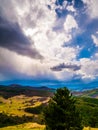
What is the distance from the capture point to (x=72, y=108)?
54.6 meters

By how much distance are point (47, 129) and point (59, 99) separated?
22.3 feet

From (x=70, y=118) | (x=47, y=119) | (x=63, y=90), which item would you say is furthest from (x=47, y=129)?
(x=63, y=90)

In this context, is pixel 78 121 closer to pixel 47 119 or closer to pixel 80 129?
pixel 80 129

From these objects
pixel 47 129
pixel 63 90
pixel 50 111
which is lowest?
pixel 47 129

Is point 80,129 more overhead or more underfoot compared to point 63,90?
more underfoot

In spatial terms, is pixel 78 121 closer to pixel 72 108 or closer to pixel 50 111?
pixel 72 108

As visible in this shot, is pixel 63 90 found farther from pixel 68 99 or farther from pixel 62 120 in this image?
pixel 62 120

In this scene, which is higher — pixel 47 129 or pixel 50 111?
pixel 50 111

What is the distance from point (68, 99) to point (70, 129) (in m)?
6.38

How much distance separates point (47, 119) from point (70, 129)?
525 centimetres

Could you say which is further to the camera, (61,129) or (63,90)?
(63,90)

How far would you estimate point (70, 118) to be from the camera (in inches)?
2087

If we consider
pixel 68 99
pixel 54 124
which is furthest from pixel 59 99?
pixel 54 124

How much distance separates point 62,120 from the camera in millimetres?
53156
